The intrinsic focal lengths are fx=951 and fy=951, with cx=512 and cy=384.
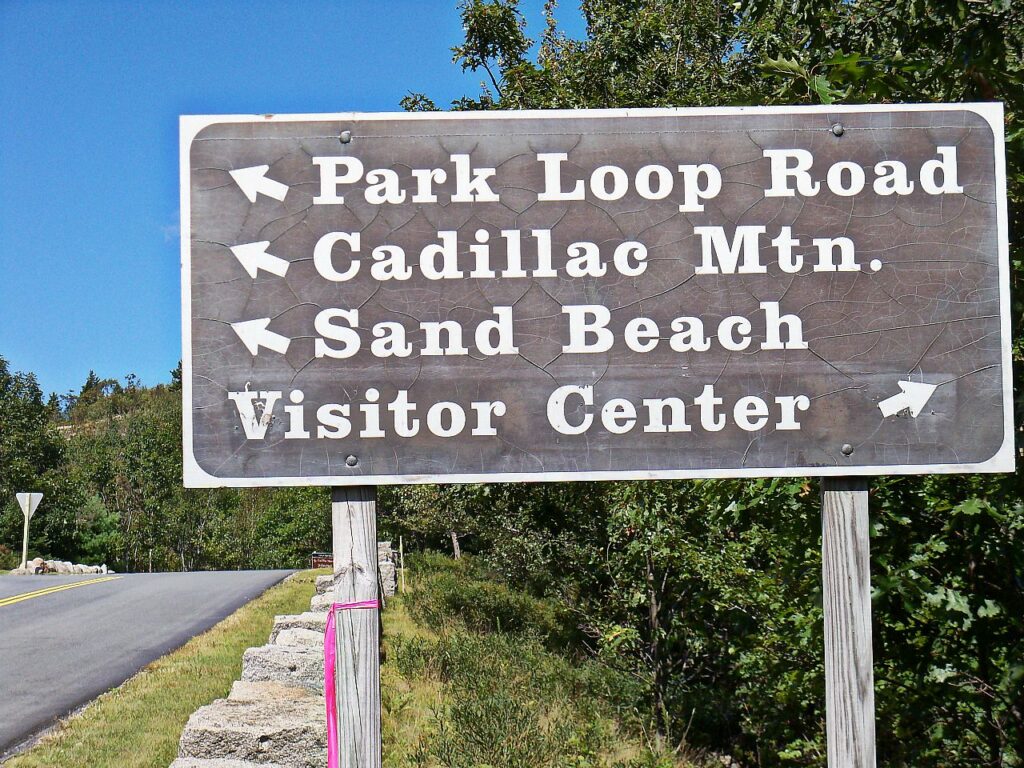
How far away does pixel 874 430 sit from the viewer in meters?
3.00

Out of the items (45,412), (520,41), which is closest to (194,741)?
(520,41)

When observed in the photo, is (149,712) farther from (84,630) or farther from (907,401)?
(907,401)

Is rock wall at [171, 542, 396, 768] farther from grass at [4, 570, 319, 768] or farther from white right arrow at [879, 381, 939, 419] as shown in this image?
white right arrow at [879, 381, 939, 419]

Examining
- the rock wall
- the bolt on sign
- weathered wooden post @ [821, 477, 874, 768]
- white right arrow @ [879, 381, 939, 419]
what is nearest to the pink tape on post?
the bolt on sign

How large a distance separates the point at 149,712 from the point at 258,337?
24.3 ft

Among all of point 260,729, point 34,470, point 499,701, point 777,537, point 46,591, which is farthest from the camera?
point 34,470

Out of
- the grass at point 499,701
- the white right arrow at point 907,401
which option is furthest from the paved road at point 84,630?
the white right arrow at point 907,401

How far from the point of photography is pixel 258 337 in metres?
2.98

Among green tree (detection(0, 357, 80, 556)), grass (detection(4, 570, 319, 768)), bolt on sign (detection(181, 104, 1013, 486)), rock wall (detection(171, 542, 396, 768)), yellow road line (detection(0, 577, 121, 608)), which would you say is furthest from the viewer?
green tree (detection(0, 357, 80, 556))

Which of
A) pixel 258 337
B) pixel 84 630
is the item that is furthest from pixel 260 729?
pixel 84 630

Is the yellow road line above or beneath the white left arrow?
beneath

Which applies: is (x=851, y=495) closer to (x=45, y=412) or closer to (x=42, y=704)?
(x=42, y=704)

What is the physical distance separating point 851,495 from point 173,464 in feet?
236

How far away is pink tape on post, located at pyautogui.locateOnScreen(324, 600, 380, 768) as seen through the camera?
9.93 ft
